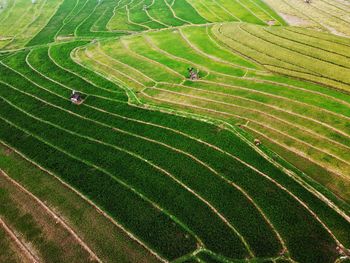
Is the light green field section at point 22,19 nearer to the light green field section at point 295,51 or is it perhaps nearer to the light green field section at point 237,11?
the light green field section at point 237,11

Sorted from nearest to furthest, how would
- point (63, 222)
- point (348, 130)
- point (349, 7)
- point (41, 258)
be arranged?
point (41, 258)
point (63, 222)
point (348, 130)
point (349, 7)

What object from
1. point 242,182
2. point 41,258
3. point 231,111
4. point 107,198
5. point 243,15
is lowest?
point 41,258

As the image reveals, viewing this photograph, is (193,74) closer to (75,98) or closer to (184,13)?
(75,98)

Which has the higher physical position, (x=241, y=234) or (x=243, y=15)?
(x=243, y=15)

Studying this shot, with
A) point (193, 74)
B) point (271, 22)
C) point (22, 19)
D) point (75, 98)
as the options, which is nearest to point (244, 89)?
point (193, 74)

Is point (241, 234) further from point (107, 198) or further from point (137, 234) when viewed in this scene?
point (107, 198)

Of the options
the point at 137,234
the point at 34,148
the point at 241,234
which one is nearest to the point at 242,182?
the point at 241,234

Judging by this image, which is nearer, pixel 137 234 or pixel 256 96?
pixel 137 234
